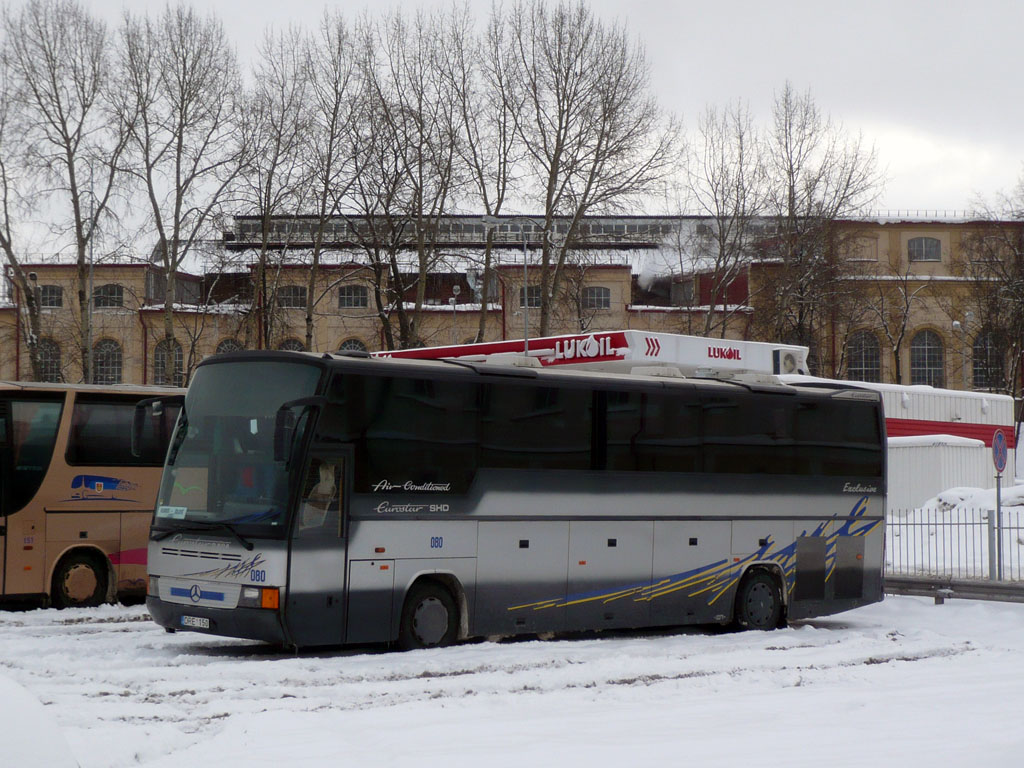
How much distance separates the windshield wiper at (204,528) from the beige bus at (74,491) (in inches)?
190

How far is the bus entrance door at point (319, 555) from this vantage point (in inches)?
526

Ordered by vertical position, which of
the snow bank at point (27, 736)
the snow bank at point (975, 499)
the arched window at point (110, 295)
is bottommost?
the snow bank at point (27, 736)

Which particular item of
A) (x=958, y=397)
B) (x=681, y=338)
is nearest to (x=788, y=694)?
(x=681, y=338)

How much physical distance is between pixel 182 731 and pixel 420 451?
17.9ft

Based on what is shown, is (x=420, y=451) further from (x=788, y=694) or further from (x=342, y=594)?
(x=788, y=694)

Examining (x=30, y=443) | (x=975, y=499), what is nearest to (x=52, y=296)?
(x=975, y=499)

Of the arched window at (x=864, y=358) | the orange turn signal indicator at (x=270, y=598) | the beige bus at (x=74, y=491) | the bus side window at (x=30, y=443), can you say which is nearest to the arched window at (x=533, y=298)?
the arched window at (x=864, y=358)

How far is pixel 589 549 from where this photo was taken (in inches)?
637

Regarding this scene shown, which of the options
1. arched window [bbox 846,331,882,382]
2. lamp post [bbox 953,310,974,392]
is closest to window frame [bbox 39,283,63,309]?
arched window [bbox 846,331,882,382]

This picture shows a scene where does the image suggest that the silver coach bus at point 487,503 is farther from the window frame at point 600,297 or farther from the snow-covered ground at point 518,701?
the window frame at point 600,297

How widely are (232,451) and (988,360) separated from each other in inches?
2602

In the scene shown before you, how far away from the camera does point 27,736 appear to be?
563 centimetres

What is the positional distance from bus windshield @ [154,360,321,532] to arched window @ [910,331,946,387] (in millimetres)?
65774

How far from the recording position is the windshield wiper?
1343 centimetres
